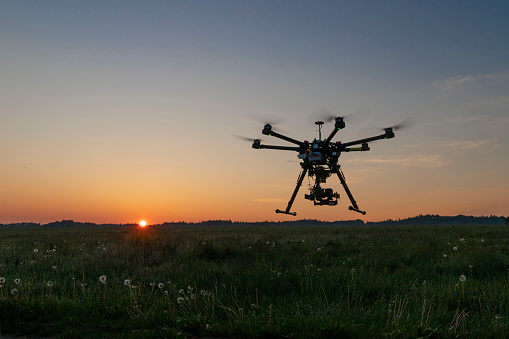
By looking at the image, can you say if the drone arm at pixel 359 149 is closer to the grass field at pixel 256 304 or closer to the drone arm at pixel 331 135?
the drone arm at pixel 331 135

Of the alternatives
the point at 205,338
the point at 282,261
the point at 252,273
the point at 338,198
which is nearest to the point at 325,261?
the point at 282,261

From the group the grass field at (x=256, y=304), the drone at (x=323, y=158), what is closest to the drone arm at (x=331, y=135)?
the drone at (x=323, y=158)

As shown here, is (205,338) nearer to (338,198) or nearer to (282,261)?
(282,261)

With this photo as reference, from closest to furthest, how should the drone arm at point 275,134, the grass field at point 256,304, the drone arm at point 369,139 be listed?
the grass field at point 256,304, the drone arm at point 369,139, the drone arm at point 275,134

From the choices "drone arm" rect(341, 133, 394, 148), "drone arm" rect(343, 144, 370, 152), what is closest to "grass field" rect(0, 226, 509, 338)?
"drone arm" rect(341, 133, 394, 148)

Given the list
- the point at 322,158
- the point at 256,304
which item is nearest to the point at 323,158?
the point at 322,158

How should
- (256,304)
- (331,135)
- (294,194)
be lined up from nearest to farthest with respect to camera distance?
(256,304) < (331,135) < (294,194)

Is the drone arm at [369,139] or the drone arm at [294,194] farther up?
the drone arm at [369,139]

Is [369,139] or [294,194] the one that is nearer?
[369,139]

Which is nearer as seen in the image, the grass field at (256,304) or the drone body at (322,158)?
the grass field at (256,304)

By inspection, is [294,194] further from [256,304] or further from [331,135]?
[256,304]

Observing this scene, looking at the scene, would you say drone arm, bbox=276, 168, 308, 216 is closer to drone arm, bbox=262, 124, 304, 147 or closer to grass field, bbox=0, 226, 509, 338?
drone arm, bbox=262, 124, 304, 147
